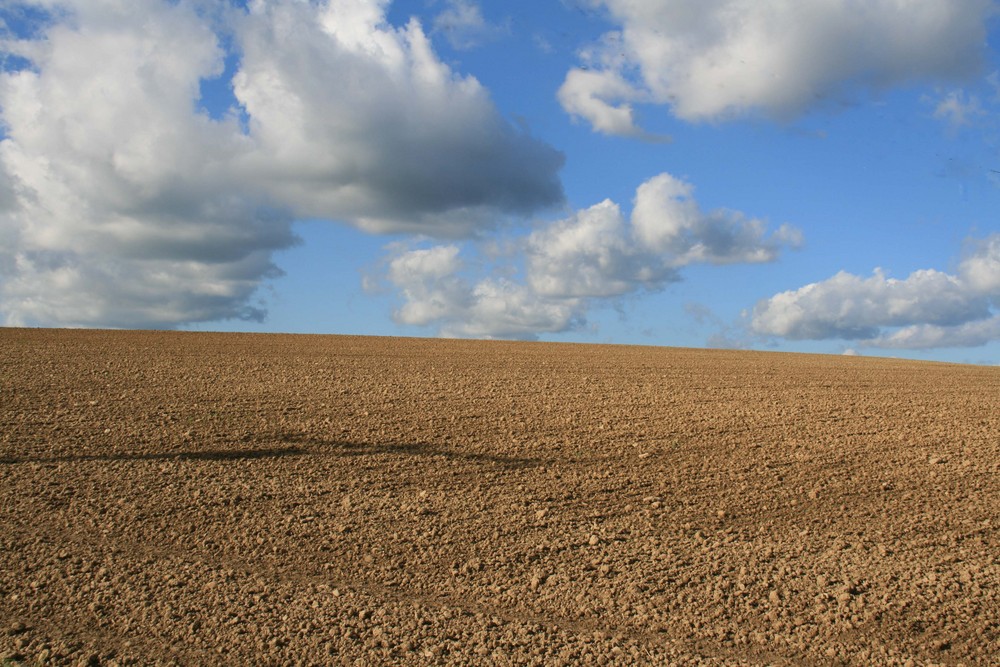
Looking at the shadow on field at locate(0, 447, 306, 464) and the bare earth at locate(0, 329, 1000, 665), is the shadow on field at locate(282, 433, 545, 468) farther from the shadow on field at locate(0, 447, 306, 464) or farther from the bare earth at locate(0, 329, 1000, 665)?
the shadow on field at locate(0, 447, 306, 464)

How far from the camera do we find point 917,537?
25.8 ft

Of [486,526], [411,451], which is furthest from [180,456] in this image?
[486,526]

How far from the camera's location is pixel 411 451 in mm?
10336

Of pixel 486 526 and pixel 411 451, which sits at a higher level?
pixel 411 451

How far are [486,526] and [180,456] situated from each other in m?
4.50

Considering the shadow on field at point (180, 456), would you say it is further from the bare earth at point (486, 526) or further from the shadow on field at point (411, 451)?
the shadow on field at point (411, 451)

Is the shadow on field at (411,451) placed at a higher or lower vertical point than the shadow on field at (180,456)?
higher

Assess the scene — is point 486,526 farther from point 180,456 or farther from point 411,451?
point 180,456

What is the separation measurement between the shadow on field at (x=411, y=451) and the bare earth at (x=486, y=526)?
0.19 ft

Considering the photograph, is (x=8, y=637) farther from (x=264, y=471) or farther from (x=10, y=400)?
(x=10, y=400)

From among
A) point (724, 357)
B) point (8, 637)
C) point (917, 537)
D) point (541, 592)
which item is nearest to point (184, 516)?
point (8, 637)

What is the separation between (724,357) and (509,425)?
14869mm

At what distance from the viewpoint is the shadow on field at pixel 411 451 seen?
32.8ft

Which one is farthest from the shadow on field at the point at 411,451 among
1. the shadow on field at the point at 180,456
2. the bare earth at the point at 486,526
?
the shadow on field at the point at 180,456
